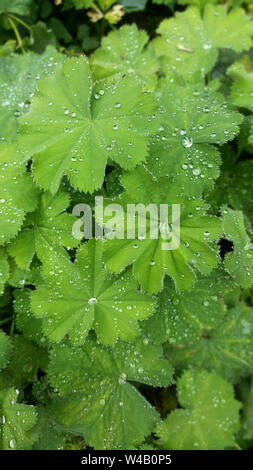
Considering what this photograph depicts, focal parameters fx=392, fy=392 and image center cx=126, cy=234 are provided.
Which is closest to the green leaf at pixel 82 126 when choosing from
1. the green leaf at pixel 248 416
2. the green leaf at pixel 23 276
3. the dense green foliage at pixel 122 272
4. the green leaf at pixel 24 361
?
the dense green foliage at pixel 122 272

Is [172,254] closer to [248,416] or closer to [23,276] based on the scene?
[23,276]

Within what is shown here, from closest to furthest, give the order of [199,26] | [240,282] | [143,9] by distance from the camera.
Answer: [240,282] < [199,26] < [143,9]

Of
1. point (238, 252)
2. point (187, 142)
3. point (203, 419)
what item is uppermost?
point (187, 142)

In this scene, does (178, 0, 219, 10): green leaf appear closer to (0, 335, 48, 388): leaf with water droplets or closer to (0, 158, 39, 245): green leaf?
(0, 158, 39, 245): green leaf

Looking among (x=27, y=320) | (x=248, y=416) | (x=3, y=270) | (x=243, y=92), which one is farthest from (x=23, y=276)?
(x=243, y=92)

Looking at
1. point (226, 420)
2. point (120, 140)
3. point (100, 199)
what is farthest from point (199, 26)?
point (226, 420)

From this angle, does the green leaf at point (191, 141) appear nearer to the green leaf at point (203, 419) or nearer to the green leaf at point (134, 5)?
the green leaf at point (203, 419)

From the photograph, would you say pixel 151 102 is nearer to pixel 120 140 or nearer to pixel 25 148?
pixel 120 140
